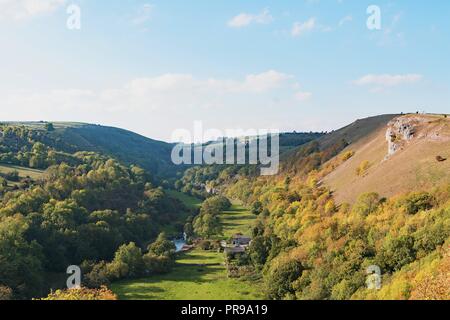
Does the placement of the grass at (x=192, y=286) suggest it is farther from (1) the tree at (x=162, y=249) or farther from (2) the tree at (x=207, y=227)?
(2) the tree at (x=207, y=227)

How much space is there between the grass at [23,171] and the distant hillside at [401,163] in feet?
308

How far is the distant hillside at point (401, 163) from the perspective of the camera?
235 ft

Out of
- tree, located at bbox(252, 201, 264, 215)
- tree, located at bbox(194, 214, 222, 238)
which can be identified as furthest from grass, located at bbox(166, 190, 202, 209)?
tree, located at bbox(194, 214, 222, 238)

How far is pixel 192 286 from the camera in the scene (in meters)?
71.3

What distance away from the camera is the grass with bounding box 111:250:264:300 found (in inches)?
2554

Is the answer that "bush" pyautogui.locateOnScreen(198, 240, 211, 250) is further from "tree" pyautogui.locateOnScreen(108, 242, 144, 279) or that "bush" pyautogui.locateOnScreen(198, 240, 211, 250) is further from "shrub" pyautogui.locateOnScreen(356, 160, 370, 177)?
"shrub" pyautogui.locateOnScreen(356, 160, 370, 177)

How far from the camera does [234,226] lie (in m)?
123

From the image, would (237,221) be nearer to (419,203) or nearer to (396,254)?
(419,203)

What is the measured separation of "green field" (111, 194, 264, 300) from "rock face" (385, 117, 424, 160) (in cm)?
4851

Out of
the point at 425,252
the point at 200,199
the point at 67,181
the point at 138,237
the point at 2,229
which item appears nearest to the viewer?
the point at 425,252

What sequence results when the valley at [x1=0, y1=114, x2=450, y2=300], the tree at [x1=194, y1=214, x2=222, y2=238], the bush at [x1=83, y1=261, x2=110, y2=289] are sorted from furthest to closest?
1. the tree at [x1=194, y1=214, x2=222, y2=238]
2. the bush at [x1=83, y1=261, x2=110, y2=289]
3. the valley at [x1=0, y1=114, x2=450, y2=300]
